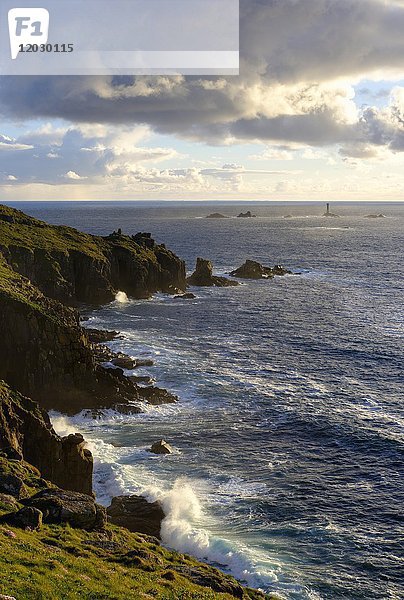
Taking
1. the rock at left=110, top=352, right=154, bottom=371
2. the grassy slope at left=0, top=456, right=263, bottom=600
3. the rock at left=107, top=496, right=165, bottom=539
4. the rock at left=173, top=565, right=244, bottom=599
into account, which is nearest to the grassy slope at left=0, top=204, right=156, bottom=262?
the rock at left=110, top=352, right=154, bottom=371

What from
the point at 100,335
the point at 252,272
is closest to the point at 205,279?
the point at 252,272

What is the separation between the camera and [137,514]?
49.9m

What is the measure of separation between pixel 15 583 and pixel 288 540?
2465 centimetres

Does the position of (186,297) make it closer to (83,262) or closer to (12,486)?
(83,262)

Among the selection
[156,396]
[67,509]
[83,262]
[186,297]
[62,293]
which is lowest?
[156,396]

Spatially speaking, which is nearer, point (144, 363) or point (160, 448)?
point (160, 448)

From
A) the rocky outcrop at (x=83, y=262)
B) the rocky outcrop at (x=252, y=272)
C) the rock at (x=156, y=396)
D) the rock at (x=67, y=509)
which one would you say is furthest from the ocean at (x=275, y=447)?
the rocky outcrop at (x=252, y=272)

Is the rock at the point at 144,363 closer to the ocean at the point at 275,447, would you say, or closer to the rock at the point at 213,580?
the ocean at the point at 275,447

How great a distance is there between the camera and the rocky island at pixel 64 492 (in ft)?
106

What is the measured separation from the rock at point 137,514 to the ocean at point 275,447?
3.58 ft

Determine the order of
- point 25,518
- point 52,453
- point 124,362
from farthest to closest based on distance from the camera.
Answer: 1. point 124,362
2. point 52,453
3. point 25,518

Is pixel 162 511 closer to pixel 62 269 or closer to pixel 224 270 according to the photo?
pixel 62 269

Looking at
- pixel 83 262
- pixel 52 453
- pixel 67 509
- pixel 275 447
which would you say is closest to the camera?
pixel 67 509

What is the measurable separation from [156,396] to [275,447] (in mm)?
19648
